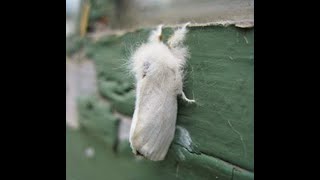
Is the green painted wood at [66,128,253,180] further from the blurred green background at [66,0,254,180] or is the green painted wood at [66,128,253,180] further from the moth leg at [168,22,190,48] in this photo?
the moth leg at [168,22,190,48]

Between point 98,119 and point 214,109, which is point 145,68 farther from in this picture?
point 98,119

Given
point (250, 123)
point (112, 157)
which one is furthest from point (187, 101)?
point (112, 157)

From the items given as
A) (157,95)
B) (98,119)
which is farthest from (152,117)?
(98,119)

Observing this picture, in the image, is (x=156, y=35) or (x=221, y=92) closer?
(x=221, y=92)

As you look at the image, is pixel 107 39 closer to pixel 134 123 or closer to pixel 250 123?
pixel 134 123

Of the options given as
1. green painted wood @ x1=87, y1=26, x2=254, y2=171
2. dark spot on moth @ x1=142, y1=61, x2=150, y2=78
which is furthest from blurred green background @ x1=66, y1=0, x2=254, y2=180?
dark spot on moth @ x1=142, y1=61, x2=150, y2=78
